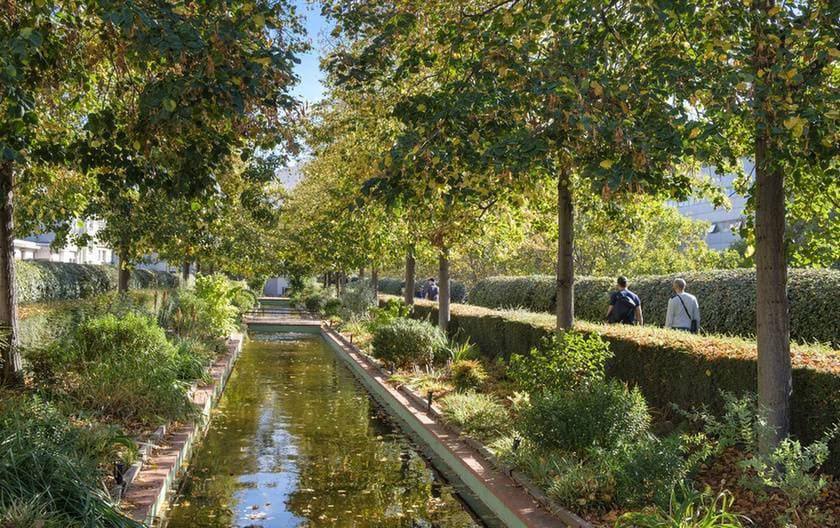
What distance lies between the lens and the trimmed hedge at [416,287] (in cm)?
4625

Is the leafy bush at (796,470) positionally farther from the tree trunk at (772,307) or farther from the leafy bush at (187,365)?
the leafy bush at (187,365)

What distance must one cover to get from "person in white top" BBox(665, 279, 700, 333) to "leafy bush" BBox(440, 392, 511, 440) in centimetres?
350

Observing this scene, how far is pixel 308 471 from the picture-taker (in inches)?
351

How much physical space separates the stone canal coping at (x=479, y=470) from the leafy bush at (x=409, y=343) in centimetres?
155

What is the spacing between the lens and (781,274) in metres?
6.48

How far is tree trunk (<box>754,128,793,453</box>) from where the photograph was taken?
6.41 meters

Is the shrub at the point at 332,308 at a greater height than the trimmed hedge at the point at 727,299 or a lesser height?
lesser

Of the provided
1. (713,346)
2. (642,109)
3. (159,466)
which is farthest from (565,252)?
(159,466)

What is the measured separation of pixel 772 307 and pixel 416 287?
159 feet

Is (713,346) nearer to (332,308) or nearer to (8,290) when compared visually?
(8,290)

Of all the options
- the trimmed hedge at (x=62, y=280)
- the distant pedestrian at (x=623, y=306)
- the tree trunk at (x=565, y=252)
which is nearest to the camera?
the tree trunk at (x=565, y=252)

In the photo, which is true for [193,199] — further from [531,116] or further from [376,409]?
[376,409]

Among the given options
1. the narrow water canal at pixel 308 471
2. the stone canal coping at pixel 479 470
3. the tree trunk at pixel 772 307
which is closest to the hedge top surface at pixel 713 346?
the tree trunk at pixel 772 307

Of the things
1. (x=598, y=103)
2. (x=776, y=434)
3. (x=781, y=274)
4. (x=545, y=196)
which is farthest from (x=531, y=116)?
(x=545, y=196)
